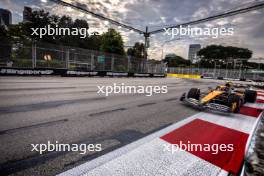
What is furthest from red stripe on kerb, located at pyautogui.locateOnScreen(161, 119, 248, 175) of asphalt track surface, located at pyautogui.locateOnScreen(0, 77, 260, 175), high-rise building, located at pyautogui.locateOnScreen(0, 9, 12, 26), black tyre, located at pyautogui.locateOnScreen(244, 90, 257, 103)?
high-rise building, located at pyautogui.locateOnScreen(0, 9, 12, 26)

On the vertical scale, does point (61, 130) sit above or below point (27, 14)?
below

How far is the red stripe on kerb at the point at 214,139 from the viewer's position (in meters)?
2.20

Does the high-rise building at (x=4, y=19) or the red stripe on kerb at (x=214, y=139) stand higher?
the high-rise building at (x=4, y=19)

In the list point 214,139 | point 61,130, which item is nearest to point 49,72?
point 61,130

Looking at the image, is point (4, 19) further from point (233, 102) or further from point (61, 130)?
point (233, 102)

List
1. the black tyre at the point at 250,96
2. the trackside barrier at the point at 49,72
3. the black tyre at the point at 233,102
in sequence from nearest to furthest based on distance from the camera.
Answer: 1. the black tyre at the point at 233,102
2. the black tyre at the point at 250,96
3. the trackside barrier at the point at 49,72

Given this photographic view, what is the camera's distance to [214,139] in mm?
2928

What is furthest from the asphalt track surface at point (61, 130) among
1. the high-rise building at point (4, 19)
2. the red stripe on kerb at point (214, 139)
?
the high-rise building at point (4, 19)

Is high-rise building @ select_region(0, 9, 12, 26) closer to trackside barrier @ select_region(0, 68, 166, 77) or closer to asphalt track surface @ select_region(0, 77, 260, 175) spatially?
trackside barrier @ select_region(0, 68, 166, 77)

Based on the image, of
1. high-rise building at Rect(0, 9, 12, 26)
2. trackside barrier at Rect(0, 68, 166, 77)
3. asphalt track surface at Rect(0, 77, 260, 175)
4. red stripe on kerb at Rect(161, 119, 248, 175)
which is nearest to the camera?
asphalt track surface at Rect(0, 77, 260, 175)

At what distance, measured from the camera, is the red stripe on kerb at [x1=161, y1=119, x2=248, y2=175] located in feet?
7.22

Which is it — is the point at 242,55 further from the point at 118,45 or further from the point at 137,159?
the point at 137,159

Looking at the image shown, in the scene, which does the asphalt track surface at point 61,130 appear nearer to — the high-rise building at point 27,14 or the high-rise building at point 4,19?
the high-rise building at point 27,14

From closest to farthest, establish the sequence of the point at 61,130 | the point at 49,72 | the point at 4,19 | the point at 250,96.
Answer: the point at 61,130
the point at 250,96
the point at 49,72
the point at 4,19
